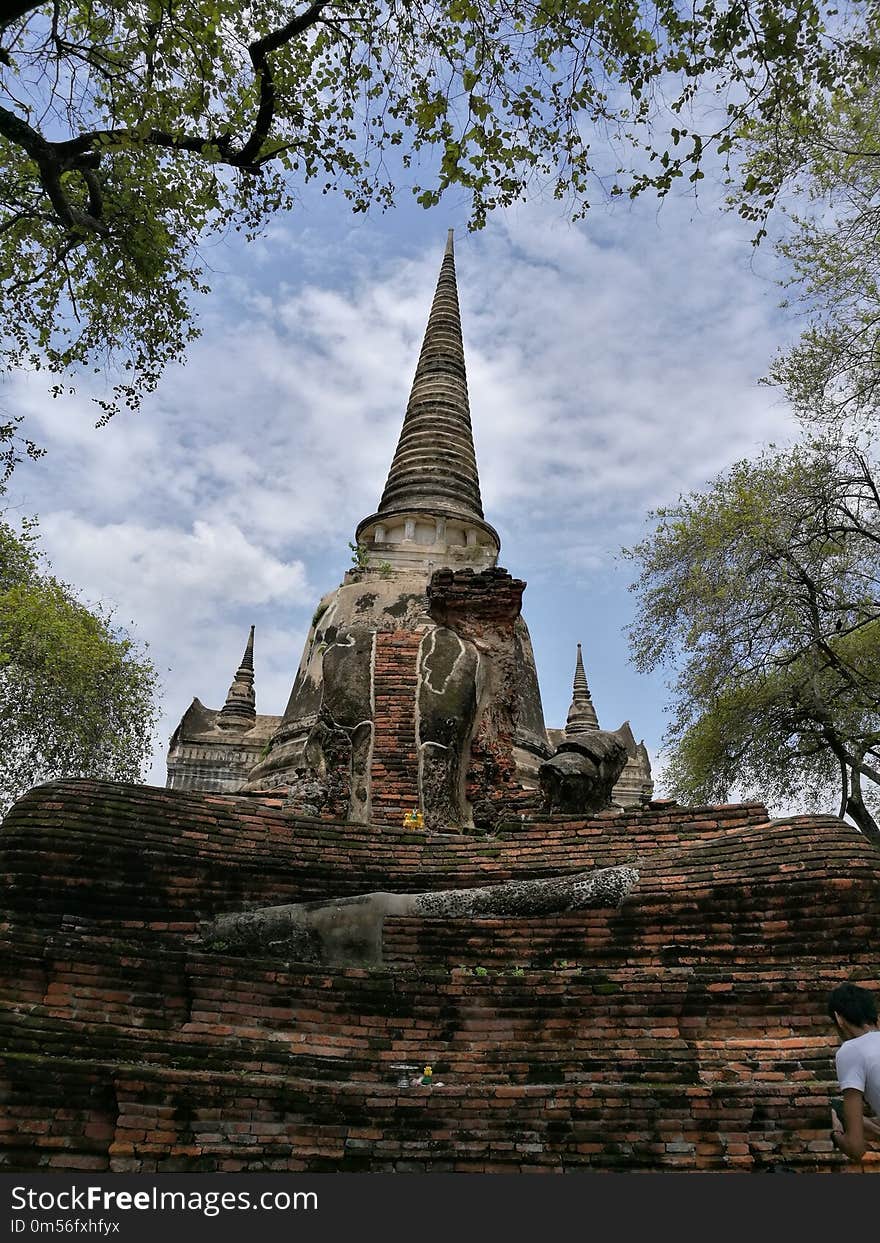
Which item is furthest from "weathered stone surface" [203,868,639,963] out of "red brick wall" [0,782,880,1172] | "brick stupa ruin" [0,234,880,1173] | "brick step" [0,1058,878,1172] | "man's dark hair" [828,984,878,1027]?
"man's dark hair" [828,984,878,1027]

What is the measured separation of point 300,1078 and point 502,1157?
3.82 ft

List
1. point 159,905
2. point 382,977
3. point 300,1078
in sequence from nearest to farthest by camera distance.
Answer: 1. point 300,1078
2. point 382,977
3. point 159,905

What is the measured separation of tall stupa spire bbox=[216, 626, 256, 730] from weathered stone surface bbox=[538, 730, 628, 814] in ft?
48.0

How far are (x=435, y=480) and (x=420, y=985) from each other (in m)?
13.5

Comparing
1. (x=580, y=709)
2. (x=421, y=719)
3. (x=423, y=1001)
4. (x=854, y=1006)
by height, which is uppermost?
(x=580, y=709)

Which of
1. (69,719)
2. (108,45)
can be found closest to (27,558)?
(69,719)

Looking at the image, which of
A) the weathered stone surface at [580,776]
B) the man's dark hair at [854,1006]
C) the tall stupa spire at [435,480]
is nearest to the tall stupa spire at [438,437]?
the tall stupa spire at [435,480]

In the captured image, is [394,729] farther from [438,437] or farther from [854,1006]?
[438,437]

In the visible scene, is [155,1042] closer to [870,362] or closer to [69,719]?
[870,362]

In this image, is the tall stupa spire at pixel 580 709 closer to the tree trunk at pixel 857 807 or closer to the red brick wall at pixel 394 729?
the tree trunk at pixel 857 807

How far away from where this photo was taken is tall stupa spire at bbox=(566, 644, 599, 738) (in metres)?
23.9

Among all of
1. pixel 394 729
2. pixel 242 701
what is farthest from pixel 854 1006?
pixel 242 701

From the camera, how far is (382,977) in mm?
5887

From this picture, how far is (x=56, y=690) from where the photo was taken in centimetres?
2120
